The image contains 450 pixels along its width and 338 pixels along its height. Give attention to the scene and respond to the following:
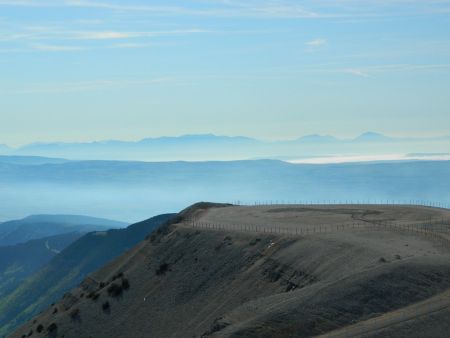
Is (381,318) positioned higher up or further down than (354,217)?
further down

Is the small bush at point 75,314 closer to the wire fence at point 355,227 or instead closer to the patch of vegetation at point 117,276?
the patch of vegetation at point 117,276

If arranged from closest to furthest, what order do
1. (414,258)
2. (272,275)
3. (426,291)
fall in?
(426,291)
(414,258)
(272,275)

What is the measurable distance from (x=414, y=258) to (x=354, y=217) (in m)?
32.5

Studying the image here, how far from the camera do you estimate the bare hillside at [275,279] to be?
43.9 metres

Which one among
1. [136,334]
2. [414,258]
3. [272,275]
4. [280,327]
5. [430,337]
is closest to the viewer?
[430,337]

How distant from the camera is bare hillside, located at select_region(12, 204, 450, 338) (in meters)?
43.9

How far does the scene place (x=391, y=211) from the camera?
88375mm

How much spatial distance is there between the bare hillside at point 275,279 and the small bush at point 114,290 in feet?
0.35

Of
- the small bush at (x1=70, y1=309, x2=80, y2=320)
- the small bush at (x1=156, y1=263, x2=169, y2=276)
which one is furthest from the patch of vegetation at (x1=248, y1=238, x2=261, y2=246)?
the small bush at (x1=70, y1=309, x2=80, y2=320)

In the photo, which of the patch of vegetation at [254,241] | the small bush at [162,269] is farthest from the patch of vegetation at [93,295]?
the patch of vegetation at [254,241]

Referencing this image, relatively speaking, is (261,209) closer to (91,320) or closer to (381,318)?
(91,320)

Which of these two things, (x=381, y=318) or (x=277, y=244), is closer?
(x=381, y=318)

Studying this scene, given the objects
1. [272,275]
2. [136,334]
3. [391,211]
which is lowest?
[136,334]

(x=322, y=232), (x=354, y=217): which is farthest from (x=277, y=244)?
(x=354, y=217)
